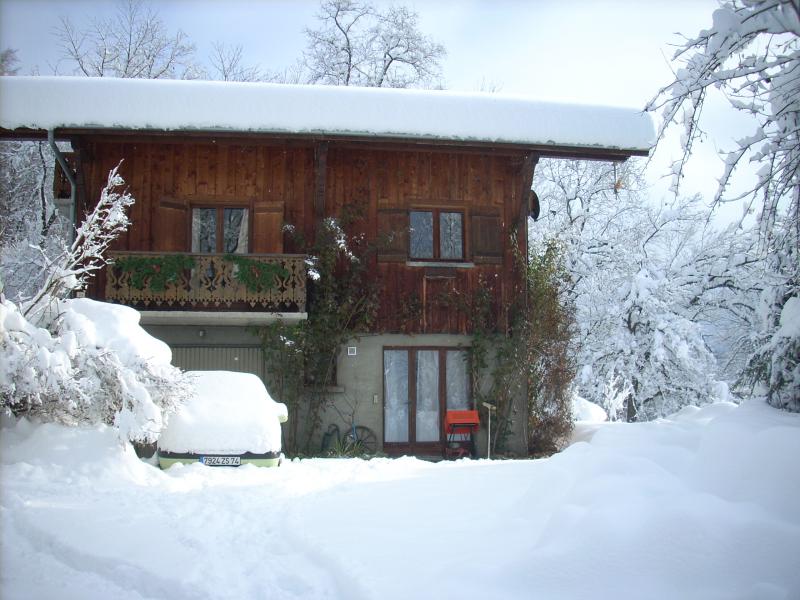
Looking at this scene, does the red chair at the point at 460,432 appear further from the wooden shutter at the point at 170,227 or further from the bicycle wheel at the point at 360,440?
the wooden shutter at the point at 170,227

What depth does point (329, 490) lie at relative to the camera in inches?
327

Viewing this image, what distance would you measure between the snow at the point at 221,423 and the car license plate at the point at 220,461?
77 mm

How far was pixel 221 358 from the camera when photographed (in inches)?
572

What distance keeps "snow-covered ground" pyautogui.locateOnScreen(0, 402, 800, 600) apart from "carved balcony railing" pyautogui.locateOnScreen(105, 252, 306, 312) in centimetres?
592

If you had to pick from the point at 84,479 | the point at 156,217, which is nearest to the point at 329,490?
the point at 84,479

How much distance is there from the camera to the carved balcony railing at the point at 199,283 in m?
13.5

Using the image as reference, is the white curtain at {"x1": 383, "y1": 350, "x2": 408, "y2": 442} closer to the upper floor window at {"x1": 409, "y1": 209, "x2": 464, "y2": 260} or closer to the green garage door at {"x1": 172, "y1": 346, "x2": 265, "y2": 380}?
the upper floor window at {"x1": 409, "y1": 209, "x2": 464, "y2": 260}

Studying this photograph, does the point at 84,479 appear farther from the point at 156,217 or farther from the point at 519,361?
the point at 519,361

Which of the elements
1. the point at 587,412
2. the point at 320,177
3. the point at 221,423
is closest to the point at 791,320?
the point at 221,423

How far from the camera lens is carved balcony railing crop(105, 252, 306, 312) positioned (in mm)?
13531

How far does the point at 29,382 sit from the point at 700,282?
70.2 feet

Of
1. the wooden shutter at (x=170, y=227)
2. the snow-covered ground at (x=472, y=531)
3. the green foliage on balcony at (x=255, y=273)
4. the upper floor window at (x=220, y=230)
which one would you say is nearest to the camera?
the snow-covered ground at (x=472, y=531)

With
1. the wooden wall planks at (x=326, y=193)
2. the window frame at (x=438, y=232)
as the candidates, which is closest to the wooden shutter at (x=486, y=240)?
the wooden wall planks at (x=326, y=193)

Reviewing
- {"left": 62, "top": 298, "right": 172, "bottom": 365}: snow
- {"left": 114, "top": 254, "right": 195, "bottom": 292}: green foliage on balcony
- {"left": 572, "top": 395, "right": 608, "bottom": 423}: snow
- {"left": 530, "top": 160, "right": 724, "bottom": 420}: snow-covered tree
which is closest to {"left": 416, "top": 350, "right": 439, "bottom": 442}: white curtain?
{"left": 114, "top": 254, "right": 195, "bottom": 292}: green foliage on balcony
